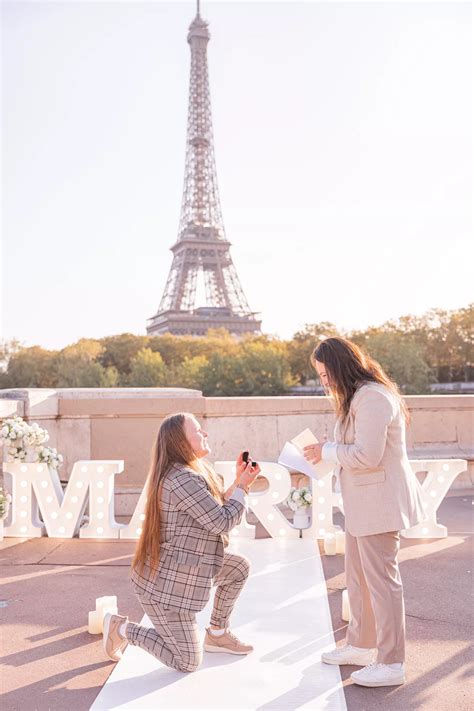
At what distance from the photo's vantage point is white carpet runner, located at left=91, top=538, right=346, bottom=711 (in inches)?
146

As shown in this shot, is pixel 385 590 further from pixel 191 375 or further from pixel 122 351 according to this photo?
pixel 122 351

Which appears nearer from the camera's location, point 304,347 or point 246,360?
point 246,360

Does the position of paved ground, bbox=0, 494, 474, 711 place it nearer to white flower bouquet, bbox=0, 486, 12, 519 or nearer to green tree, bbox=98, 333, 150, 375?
white flower bouquet, bbox=0, 486, 12, 519

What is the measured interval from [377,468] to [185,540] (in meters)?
1.11

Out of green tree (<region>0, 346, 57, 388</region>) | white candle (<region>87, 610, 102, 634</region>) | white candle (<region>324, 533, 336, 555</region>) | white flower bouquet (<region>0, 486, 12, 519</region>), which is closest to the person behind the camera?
white candle (<region>87, 610, 102, 634</region>)

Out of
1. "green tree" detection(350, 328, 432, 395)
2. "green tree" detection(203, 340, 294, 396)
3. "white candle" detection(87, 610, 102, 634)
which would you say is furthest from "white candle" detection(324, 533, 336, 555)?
"green tree" detection(203, 340, 294, 396)

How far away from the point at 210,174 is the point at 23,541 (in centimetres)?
8412

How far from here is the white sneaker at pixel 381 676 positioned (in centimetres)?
384

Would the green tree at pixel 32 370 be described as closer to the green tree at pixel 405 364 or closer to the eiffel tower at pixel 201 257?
the eiffel tower at pixel 201 257

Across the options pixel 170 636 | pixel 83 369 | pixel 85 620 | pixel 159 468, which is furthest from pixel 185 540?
pixel 83 369

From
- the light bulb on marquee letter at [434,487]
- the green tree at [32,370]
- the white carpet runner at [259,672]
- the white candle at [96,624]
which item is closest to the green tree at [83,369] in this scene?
the green tree at [32,370]

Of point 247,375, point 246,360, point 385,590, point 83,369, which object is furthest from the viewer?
point 83,369

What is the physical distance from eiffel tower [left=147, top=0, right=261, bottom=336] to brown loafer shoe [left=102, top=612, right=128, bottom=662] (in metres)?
76.8

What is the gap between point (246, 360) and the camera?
58719mm
